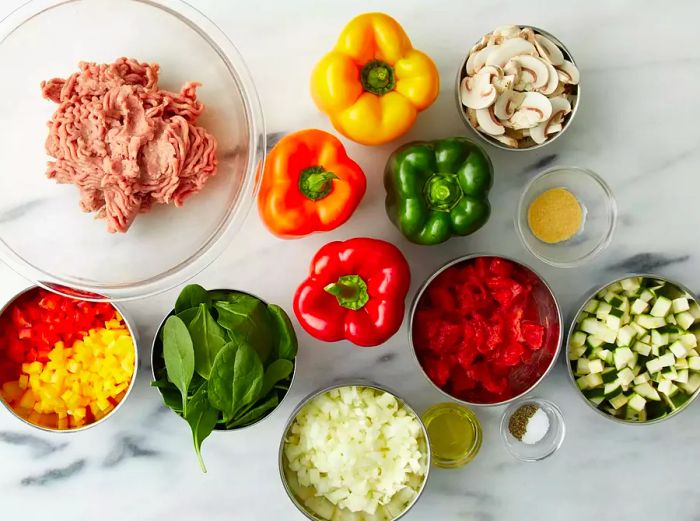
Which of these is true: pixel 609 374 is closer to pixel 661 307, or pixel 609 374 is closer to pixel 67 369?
pixel 661 307

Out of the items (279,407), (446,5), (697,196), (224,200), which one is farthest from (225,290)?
(697,196)

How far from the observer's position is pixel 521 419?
1.97m

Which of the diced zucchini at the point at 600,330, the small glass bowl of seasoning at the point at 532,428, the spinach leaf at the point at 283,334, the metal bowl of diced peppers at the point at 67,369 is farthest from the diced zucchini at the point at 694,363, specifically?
the metal bowl of diced peppers at the point at 67,369

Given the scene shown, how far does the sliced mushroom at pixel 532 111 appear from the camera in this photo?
177cm

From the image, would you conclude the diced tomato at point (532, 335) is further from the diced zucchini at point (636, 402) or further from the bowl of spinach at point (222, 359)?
the bowl of spinach at point (222, 359)

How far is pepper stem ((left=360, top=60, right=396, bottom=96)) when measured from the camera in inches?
70.0

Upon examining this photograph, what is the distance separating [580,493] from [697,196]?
0.93 m

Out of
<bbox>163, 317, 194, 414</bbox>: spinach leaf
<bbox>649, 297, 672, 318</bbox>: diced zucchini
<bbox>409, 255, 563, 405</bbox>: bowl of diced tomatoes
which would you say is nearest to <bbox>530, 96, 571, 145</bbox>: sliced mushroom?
<bbox>409, 255, 563, 405</bbox>: bowl of diced tomatoes

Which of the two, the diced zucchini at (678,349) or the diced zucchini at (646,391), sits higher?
the diced zucchini at (678,349)

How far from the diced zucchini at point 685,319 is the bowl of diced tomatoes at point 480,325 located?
1.18 feet

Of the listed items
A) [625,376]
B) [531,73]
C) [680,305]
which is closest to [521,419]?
[625,376]

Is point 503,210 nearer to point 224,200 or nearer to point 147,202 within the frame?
point 224,200

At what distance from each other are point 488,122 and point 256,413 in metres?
0.94

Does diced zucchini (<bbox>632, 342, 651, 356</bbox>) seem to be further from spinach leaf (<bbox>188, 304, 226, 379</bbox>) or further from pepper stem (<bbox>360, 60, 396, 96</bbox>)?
spinach leaf (<bbox>188, 304, 226, 379</bbox>)
